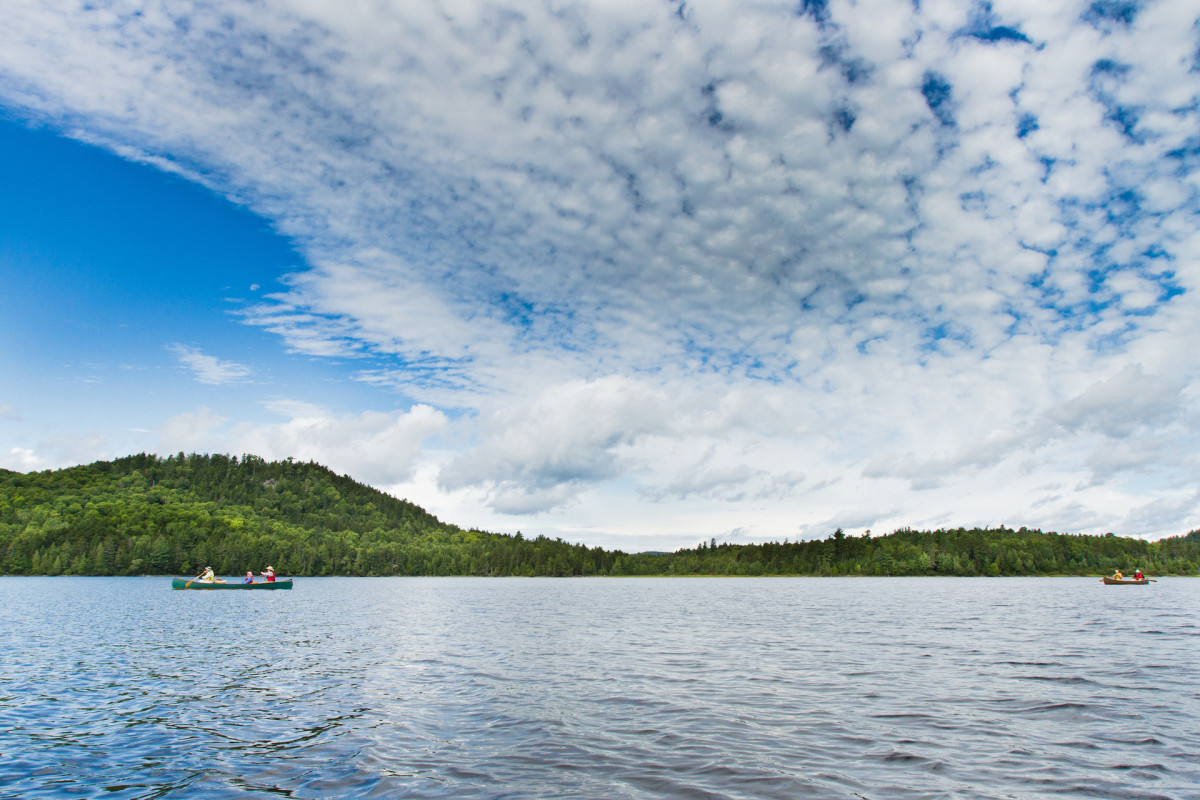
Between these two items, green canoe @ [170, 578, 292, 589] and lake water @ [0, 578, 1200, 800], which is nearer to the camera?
lake water @ [0, 578, 1200, 800]

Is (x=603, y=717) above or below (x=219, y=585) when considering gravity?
above

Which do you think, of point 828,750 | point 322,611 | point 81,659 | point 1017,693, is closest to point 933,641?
point 1017,693

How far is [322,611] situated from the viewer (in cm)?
8662

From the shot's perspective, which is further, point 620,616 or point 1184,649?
point 620,616

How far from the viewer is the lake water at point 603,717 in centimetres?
1725

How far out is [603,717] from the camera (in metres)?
24.9

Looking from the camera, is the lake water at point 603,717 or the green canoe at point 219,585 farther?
the green canoe at point 219,585

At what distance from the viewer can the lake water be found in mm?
17250

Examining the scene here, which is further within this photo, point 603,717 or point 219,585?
point 219,585

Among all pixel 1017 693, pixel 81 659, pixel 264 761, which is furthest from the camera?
pixel 81 659

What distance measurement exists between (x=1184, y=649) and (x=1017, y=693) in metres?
26.3

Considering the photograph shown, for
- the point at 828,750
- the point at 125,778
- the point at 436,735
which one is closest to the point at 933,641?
the point at 828,750

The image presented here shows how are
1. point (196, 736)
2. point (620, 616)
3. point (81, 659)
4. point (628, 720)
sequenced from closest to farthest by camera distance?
point (196, 736) < point (628, 720) < point (81, 659) < point (620, 616)

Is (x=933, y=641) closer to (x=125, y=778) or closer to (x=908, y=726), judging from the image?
(x=908, y=726)
